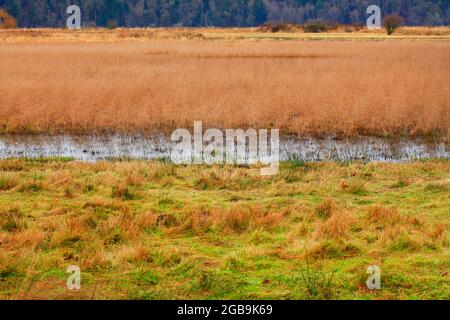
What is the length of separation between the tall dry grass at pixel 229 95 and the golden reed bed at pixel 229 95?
0.10 feet

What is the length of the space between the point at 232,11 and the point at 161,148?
5835 inches

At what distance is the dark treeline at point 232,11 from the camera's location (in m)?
148

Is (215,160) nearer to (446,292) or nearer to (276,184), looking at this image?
(276,184)

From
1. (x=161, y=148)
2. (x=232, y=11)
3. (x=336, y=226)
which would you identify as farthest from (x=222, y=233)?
(x=232, y=11)

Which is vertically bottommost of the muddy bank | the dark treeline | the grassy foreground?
the muddy bank

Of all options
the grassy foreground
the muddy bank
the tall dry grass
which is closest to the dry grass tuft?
the grassy foreground

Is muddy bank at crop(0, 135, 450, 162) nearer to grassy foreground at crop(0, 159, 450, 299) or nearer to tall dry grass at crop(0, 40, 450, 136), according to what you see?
tall dry grass at crop(0, 40, 450, 136)

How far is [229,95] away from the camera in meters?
21.2

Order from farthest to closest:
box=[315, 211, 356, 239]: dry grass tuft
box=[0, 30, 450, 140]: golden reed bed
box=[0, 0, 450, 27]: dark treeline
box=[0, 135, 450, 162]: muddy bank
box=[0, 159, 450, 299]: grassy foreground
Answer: box=[0, 0, 450, 27]: dark treeline → box=[0, 30, 450, 140]: golden reed bed → box=[0, 135, 450, 162]: muddy bank → box=[315, 211, 356, 239]: dry grass tuft → box=[0, 159, 450, 299]: grassy foreground

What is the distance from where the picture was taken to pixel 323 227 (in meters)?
8.18

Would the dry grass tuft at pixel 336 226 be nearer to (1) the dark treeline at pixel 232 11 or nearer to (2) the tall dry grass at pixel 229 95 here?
(2) the tall dry grass at pixel 229 95

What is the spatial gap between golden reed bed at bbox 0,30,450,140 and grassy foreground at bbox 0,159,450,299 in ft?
19.9

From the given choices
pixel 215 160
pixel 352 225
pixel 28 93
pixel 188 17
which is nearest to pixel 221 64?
pixel 28 93

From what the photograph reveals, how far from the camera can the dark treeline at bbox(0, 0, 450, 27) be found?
5807 inches
